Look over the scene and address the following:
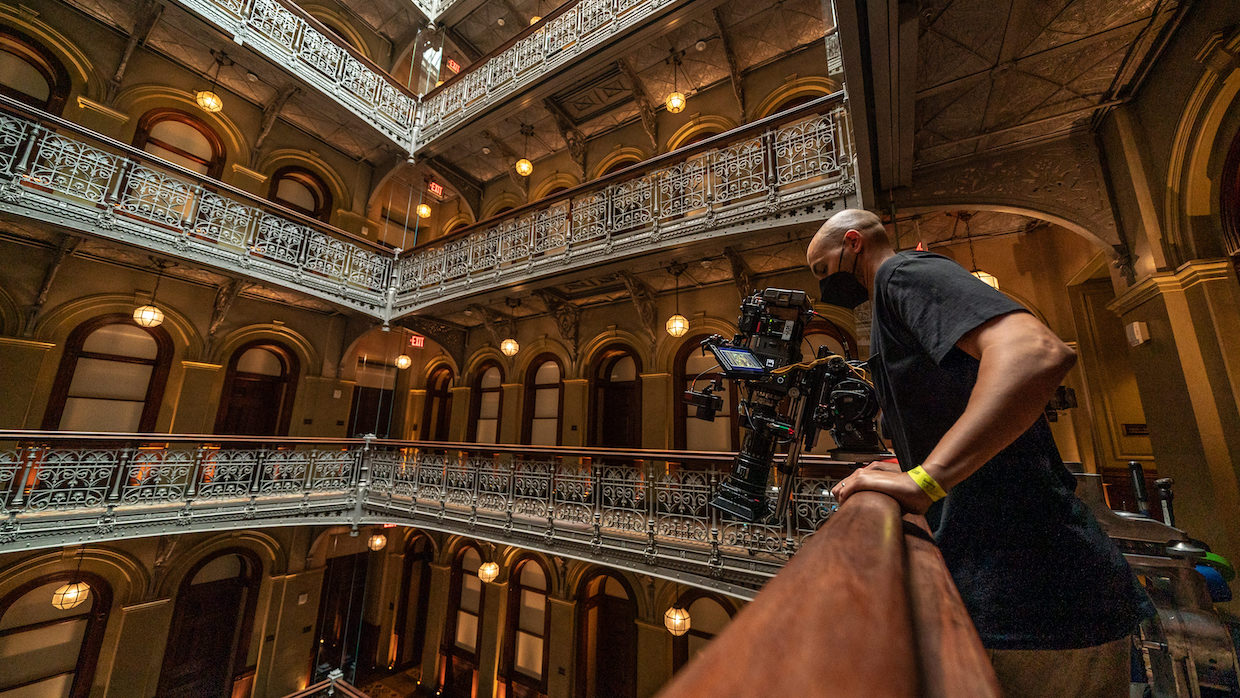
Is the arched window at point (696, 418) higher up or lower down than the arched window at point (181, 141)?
lower down

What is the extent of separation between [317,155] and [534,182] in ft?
15.5

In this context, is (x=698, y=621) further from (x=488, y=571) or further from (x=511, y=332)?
(x=511, y=332)

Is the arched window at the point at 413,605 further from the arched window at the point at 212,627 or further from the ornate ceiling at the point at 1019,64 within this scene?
the ornate ceiling at the point at 1019,64

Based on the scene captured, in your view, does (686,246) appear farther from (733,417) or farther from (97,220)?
(97,220)

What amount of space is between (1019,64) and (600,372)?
7322 mm

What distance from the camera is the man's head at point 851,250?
1683 millimetres

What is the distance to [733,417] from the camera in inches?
307

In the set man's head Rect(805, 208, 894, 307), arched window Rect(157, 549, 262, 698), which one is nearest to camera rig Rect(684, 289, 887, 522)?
man's head Rect(805, 208, 894, 307)

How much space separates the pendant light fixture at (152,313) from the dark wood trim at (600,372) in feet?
23.1

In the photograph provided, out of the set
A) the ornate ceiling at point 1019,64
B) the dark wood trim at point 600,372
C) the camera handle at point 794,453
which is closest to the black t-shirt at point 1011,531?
the camera handle at point 794,453

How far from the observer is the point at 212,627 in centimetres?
863

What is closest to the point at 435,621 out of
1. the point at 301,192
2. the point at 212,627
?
the point at 212,627

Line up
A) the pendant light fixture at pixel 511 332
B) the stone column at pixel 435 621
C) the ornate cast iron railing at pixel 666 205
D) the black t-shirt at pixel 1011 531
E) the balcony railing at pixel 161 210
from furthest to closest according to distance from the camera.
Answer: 1. the stone column at pixel 435 621
2. the pendant light fixture at pixel 511 332
3. the balcony railing at pixel 161 210
4. the ornate cast iron railing at pixel 666 205
5. the black t-shirt at pixel 1011 531

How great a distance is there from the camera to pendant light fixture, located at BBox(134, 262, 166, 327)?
7312mm
